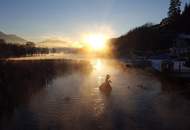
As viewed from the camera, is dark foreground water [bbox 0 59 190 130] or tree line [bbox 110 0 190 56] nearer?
dark foreground water [bbox 0 59 190 130]

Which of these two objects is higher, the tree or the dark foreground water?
the tree

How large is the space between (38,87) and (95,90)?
9.59m

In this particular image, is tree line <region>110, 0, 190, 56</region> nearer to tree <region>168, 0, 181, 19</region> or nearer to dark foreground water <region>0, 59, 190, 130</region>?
tree <region>168, 0, 181, 19</region>

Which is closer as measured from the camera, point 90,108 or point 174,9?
point 90,108

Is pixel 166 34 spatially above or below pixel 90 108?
above

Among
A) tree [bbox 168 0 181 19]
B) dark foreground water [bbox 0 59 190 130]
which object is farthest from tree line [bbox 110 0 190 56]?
dark foreground water [bbox 0 59 190 130]

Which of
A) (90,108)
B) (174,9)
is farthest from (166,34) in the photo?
(90,108)

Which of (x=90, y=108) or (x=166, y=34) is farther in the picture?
(x=166, y=34)

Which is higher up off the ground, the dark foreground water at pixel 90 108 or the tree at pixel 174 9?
the tree at pixel 174 9

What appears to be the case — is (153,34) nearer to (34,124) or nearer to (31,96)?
(31,96)

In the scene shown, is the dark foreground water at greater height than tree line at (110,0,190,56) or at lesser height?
lesser

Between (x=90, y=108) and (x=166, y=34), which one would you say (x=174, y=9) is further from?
(x=90, y=108)

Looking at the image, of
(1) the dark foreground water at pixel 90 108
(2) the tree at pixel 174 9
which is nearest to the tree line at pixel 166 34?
(2) the tree at pixel 174 9

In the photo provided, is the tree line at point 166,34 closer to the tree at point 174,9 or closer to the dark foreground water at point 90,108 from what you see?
the tree at point 174,9
